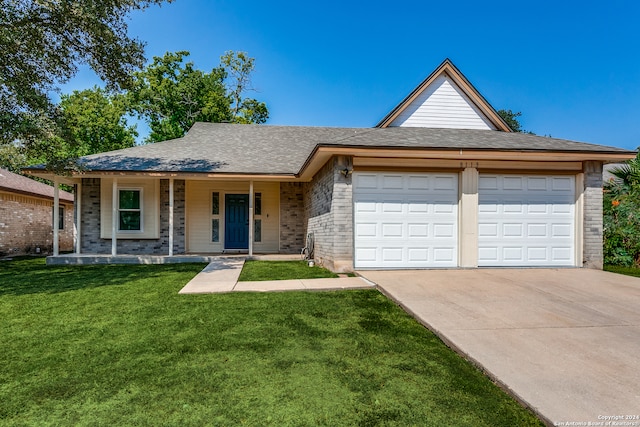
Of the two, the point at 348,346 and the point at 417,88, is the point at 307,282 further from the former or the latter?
the point at 417,88

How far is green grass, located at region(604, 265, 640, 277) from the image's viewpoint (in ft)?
25.2

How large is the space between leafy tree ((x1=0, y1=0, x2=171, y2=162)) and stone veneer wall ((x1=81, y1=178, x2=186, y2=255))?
225cm

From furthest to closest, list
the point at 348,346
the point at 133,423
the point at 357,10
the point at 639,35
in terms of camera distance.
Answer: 1. the point at 639,35
2. the point at 357,10
3. the point at 348,346
4. the point at 133,423

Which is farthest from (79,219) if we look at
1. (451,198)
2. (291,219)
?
(451,198)

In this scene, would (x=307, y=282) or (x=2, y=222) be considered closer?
(x=307, y=282)

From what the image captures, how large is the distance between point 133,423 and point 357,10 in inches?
596

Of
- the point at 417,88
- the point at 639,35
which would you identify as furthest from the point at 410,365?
the point at 639,35

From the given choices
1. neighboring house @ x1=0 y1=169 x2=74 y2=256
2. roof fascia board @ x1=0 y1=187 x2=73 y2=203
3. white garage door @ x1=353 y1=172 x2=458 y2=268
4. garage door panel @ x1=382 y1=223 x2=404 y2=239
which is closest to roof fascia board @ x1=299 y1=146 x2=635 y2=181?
white garage door @ x1=353 y1=172 x2=458 y2=268

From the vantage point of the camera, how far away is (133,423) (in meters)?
2.11

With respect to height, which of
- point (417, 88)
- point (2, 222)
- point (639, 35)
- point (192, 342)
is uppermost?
point (639, 35)

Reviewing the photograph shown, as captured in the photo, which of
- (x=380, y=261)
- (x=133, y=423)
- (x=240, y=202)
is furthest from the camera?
(x=240, y=202)

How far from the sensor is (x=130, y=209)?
36.4ft

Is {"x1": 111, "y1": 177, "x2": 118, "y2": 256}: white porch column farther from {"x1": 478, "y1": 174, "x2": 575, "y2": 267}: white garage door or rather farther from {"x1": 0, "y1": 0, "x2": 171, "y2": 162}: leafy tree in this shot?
{"x1": 478, "y1": 174, "x2": 575, "y2": 267}: white garage door

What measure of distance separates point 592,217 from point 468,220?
3028mm
